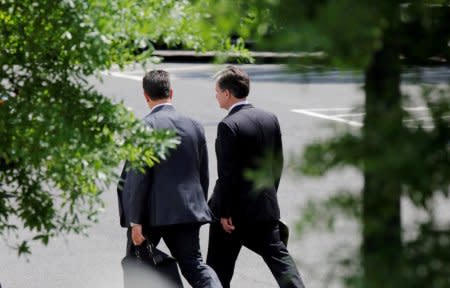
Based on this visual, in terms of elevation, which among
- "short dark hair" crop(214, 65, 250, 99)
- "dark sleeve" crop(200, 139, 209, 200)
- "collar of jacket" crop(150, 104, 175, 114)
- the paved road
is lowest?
the paved road

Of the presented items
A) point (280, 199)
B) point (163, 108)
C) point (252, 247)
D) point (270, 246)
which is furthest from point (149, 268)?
point (280, 199)

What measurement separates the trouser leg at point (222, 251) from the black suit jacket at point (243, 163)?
151 mm

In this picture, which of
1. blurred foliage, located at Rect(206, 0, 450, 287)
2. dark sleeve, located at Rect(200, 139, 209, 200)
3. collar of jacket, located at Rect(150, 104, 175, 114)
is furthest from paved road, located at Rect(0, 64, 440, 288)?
collar of jacket, located at Rect(150, 104, 175, 114)

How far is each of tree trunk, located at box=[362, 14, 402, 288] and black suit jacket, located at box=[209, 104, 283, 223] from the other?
13.9ft

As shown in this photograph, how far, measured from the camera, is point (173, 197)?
6930mm

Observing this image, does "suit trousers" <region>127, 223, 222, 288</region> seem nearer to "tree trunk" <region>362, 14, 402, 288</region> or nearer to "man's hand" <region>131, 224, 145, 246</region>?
"man's hand" <region>131, 224, 145, 246</region>

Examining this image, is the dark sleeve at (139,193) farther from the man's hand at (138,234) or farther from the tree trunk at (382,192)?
the tree trunk at (382,192)

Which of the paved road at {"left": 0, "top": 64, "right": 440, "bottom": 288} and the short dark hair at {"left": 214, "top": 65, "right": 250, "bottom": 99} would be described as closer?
the paved road at {"left": 0, "top": 64, "right": 440, "bottom": 288}

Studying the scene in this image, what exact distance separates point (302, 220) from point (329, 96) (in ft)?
67.4

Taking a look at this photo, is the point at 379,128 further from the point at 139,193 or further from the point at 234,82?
the point at 234,82

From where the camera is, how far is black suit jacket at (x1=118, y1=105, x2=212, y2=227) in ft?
22.7

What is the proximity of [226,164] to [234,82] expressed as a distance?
0.62 meters

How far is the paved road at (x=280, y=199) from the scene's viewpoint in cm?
286

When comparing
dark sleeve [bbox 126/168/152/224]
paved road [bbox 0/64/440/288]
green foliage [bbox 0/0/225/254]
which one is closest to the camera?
paved road [bbox 0/64/440/288]
